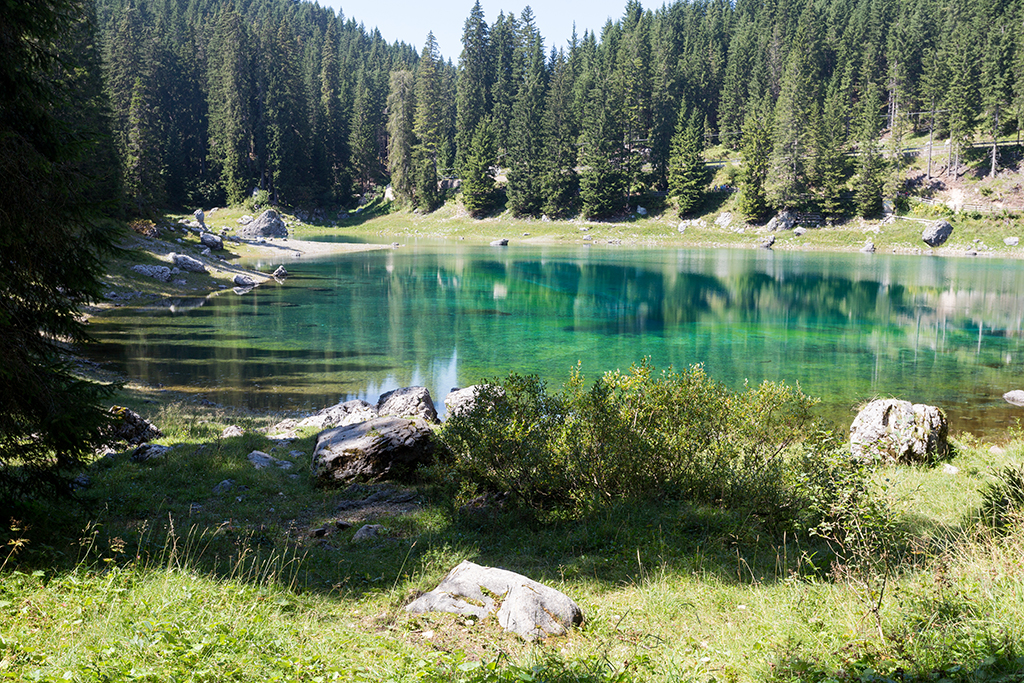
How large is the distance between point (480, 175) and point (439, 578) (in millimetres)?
95448

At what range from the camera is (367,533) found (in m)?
8.69

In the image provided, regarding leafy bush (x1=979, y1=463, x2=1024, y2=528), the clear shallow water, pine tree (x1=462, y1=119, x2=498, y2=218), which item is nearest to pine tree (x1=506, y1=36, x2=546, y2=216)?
pine tree (x1=462, y1=119, x2=498, y2=218)

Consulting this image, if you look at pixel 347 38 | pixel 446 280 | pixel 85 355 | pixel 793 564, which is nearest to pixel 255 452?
pixel 793 564

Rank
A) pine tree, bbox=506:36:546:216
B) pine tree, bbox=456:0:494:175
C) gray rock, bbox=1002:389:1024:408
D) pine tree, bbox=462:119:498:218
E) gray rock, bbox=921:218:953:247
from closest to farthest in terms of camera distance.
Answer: gray rock, bbox=1002:389:1024:408 < gray rock, bbox=921:218:953:247 < pine tree, bbox=506:36:546:216 < pine tree, bbox=462:119:498:218 < pine tree, bbox=456:0:494:175

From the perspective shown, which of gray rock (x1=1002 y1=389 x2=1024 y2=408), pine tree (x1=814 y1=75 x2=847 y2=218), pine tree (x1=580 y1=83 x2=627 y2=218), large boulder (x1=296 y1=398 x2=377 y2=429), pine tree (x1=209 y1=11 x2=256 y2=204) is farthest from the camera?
pine tree (x1=209 y1=11 x2=256 y2=204)

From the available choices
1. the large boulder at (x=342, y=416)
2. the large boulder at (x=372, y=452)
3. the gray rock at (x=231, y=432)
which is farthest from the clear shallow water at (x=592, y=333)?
Answer: the large boulder at (x=372, y=452)

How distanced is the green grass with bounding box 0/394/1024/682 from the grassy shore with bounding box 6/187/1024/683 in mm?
24

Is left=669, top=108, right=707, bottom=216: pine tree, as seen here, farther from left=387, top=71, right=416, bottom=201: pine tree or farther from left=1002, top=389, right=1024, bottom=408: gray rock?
left=1002, top=389, right=1024, bottom=408: gray rock

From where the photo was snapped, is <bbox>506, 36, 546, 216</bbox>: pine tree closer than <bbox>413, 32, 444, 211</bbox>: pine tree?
Yes

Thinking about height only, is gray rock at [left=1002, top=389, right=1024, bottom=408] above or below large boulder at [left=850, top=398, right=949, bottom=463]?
below

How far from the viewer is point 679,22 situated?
414 feet

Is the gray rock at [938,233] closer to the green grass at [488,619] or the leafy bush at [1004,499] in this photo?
the leafy bush at [1004,499]

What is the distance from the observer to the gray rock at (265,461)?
1182 centimetres

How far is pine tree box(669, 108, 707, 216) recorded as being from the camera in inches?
3369
